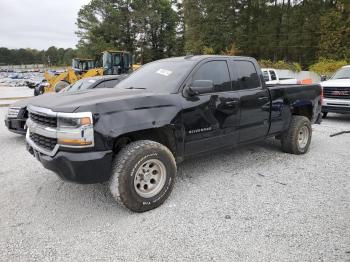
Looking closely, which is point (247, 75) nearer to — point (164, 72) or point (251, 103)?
point (251, 103)

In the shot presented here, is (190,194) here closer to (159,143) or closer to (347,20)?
(159,143)

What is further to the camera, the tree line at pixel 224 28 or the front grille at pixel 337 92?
the tree line at pixel 224 28

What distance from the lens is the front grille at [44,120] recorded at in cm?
340

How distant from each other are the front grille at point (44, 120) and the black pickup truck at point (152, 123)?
0.04 ft

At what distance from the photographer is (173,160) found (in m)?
3.86

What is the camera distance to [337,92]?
31.6 feet

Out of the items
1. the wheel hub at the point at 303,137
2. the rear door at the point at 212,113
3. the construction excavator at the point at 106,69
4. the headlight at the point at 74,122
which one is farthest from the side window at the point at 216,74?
the construction excavator at the point at 106,69

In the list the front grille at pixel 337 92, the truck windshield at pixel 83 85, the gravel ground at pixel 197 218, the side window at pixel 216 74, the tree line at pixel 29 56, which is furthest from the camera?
the tree line at pixel 29 56

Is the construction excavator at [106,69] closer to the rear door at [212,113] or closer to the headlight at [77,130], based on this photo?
the rear door at [212,113]

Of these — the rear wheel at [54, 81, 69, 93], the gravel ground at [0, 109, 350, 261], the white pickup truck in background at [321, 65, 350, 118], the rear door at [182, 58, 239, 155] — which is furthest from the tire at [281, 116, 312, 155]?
the rear wheel at [54, 81, 69, 93]

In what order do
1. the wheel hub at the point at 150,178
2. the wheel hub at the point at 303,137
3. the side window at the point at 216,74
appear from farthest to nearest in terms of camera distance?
the wheel hub at the point at 303,137
the side window at the point at 216,74
the wheel hub at the point at 150,178

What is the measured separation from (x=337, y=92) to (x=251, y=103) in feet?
20.0

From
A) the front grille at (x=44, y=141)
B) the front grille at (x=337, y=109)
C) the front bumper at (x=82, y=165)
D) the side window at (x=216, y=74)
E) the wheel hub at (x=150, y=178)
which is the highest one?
the side window at (x=216, y=74)

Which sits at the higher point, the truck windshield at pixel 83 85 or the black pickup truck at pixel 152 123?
the truck windshield at pixel 83 85
